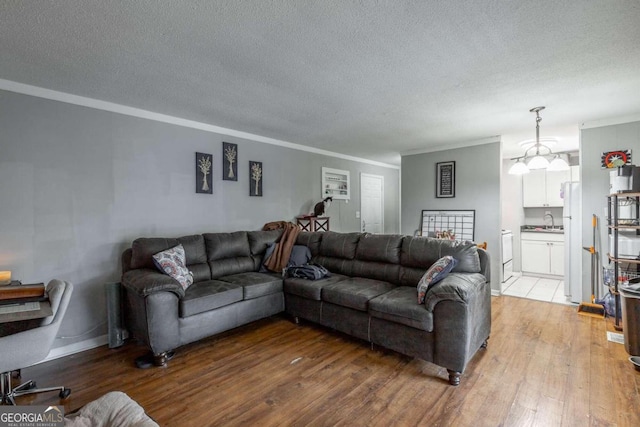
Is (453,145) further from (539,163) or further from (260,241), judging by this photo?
(260,241)

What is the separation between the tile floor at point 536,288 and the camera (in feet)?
14.4

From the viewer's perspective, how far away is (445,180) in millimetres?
5156

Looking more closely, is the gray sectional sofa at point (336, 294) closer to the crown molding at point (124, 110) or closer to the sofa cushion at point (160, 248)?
the sofa cushion at point (160, 248)

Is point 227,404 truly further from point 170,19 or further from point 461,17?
point 461,17

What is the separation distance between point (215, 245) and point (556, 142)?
17.7 ft

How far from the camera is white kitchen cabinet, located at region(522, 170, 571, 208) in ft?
18.2

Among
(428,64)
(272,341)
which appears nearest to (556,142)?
(428,64)

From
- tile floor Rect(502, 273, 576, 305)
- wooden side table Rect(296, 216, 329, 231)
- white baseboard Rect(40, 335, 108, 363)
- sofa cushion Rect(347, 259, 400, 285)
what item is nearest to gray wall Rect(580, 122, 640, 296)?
tile floor Rect(502, 273, 576, 305)

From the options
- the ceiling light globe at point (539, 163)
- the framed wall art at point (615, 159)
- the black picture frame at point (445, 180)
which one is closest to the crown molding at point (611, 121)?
the framed wall art at point (615, 159)

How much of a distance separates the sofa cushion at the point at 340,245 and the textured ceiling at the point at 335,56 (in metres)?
1.50

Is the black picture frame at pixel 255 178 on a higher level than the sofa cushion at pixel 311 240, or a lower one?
higher

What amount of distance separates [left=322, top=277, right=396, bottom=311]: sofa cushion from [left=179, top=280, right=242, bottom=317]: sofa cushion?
3.06 ft

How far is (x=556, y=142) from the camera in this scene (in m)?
4.81

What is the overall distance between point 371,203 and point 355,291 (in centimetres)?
404
